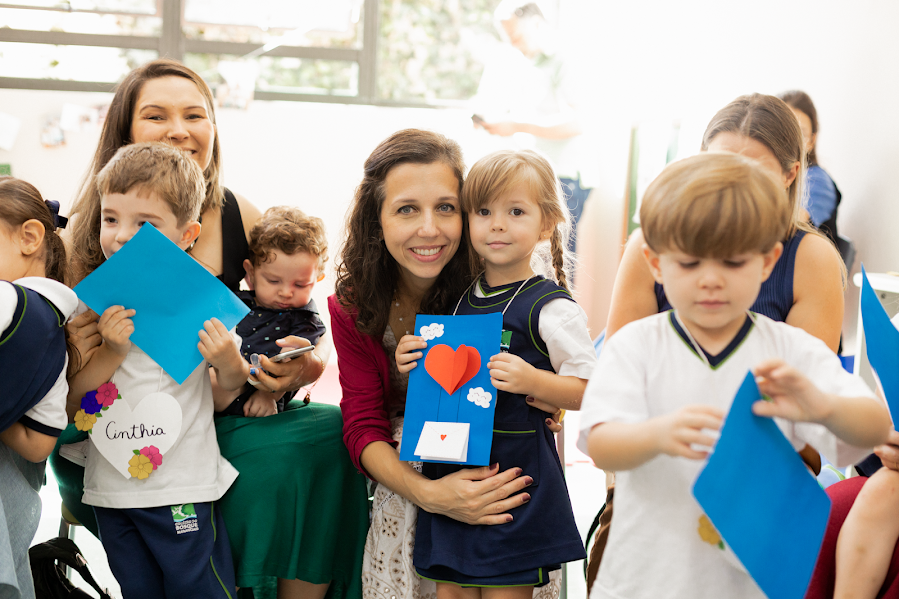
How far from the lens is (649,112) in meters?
4.70

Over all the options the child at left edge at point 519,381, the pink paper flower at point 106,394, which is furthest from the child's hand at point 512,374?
the pink paper flower at point 106,394

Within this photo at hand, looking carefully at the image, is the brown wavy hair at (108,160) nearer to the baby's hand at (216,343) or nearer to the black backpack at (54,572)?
the baby's hand at (216,343)

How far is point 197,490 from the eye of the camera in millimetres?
1539

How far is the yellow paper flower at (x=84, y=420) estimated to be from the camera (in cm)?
150

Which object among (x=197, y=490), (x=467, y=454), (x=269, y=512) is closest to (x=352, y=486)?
(x=269, y=512)

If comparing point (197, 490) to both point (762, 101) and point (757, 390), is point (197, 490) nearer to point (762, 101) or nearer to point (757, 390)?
point (757, 390)

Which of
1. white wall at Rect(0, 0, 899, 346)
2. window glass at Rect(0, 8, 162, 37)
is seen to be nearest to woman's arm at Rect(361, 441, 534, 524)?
white wall at Rect(0, 0, 899, 346)

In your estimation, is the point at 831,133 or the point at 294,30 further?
the point at 294,30

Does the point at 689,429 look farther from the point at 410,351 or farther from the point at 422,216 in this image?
the point at 422,216

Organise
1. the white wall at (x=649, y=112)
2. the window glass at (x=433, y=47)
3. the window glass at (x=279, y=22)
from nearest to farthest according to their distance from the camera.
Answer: the white wall at (x=649, y=112) → the window glass at (x=279, y=22) → the window glass at (x=433, y=47)

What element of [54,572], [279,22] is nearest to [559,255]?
[54,572]

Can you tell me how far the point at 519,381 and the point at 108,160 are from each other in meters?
1.24

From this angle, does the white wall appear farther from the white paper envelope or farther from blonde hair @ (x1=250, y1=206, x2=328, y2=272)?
the white paper envelope

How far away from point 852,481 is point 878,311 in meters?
0.50
